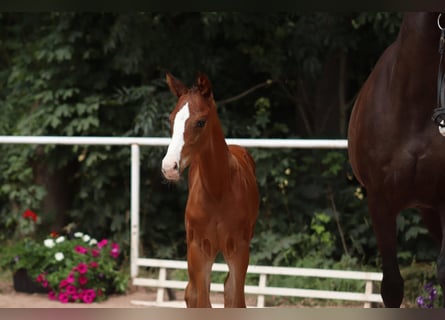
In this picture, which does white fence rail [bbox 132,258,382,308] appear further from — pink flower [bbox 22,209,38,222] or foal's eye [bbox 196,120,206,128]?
foal's eye [bbox 196,120,206,128]

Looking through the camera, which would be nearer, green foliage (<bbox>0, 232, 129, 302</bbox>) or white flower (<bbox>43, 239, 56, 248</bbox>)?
green foliage (<bbox>0, 232, 129, 302</bbox>)

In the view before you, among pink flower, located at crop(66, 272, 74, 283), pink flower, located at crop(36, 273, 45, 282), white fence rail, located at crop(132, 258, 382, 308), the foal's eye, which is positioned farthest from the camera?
pink flower, located at crop(36, 273, 45, 282)

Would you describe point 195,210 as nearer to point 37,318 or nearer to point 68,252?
point 37,318

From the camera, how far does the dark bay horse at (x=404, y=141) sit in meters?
2.49

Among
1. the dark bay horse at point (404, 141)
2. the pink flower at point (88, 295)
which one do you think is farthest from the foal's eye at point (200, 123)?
the pink flower at point (88, 295)

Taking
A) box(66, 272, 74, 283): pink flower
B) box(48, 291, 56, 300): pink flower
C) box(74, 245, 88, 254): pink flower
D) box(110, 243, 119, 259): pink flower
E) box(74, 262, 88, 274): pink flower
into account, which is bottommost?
box(48, 291, 56, 300): pink flower

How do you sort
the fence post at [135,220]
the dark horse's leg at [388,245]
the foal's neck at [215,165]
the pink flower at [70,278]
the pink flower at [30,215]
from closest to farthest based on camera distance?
the foal's neck at [215,165] → the dark horse's leg at [388,245] → the fence post at [135,220] → the pink flower at [70,278] → the pink flower at [30,215]

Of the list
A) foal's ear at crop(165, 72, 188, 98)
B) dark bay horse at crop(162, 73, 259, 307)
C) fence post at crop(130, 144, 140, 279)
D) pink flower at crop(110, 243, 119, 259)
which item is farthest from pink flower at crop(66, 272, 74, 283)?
foal's ear at crop(165, 72, 188, 98)

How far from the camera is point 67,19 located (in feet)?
22.2

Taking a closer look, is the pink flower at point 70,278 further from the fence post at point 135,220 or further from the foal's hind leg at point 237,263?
the foal's hind leg at point 237,263

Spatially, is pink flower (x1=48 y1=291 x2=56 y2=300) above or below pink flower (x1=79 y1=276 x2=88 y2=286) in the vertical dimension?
below

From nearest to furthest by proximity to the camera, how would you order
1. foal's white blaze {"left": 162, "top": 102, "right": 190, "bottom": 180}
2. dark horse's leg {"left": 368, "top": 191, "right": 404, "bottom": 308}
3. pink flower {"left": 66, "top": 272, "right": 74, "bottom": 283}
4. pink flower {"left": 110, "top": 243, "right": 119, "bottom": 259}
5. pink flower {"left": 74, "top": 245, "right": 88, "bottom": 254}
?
1. foal's white blaze {"left": 162, "top": 102, "right": 190, "bottom": 180}
2. dark horse's leg {"left": 368, "top": 191, "right": 404, "bottom": 308}
3. pink flower {"left": 66, "top": 272, "right": 74, "bottom": 283}
4. pink flower {"left": 74, "top": 245, "right": 88, "bottom": 254}
5. pink flower {"left": 110, "top": 243, "right": 119, "bottom": 259}

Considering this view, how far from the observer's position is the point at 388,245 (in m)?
2.67

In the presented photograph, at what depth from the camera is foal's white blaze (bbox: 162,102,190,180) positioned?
6.73 feet
